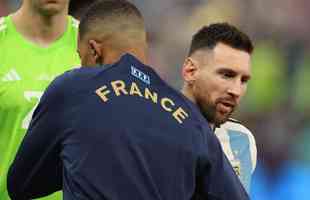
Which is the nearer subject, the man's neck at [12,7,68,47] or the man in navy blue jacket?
the man in navy blue jacket

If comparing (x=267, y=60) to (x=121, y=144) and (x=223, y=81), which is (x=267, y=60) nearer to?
(x=223, y=81)

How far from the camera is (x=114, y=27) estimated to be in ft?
9.79

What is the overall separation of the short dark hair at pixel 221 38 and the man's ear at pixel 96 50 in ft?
3.92

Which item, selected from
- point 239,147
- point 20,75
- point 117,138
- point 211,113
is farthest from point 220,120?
point 117,138

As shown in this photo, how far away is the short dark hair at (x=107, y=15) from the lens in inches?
119

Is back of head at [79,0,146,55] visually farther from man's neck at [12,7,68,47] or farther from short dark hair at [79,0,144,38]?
man's neck at [12,7,68,47]

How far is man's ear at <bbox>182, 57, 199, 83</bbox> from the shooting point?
4008mm

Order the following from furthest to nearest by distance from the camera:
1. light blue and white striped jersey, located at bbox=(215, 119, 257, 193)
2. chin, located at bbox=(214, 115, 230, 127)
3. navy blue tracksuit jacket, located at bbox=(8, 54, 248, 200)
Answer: light blue and white striped jersey, located at bbox=(215, 119, 257, 193) < chin, located at bbox=(214, 115, 230, 127) < navy blue tracksuit jacket, located at bbox=(8, 54, 248, 200)

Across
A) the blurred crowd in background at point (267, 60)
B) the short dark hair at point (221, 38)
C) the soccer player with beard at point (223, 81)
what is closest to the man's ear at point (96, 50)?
the soccer player with beard at point (223, 81)

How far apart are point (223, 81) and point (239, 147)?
1.30ft

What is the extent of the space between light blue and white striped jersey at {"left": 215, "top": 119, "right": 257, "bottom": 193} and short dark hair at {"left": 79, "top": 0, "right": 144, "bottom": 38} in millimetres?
1161

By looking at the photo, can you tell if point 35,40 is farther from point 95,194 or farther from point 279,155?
point 279,155

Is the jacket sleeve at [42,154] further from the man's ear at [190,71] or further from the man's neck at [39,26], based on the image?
the man's neck at [39,26]

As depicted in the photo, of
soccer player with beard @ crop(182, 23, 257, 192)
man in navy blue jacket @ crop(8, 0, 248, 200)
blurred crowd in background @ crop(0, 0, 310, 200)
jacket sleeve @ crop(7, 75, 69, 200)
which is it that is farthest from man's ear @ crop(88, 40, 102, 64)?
blurred crowd in background @ crop(0, 0, 310, 200)
